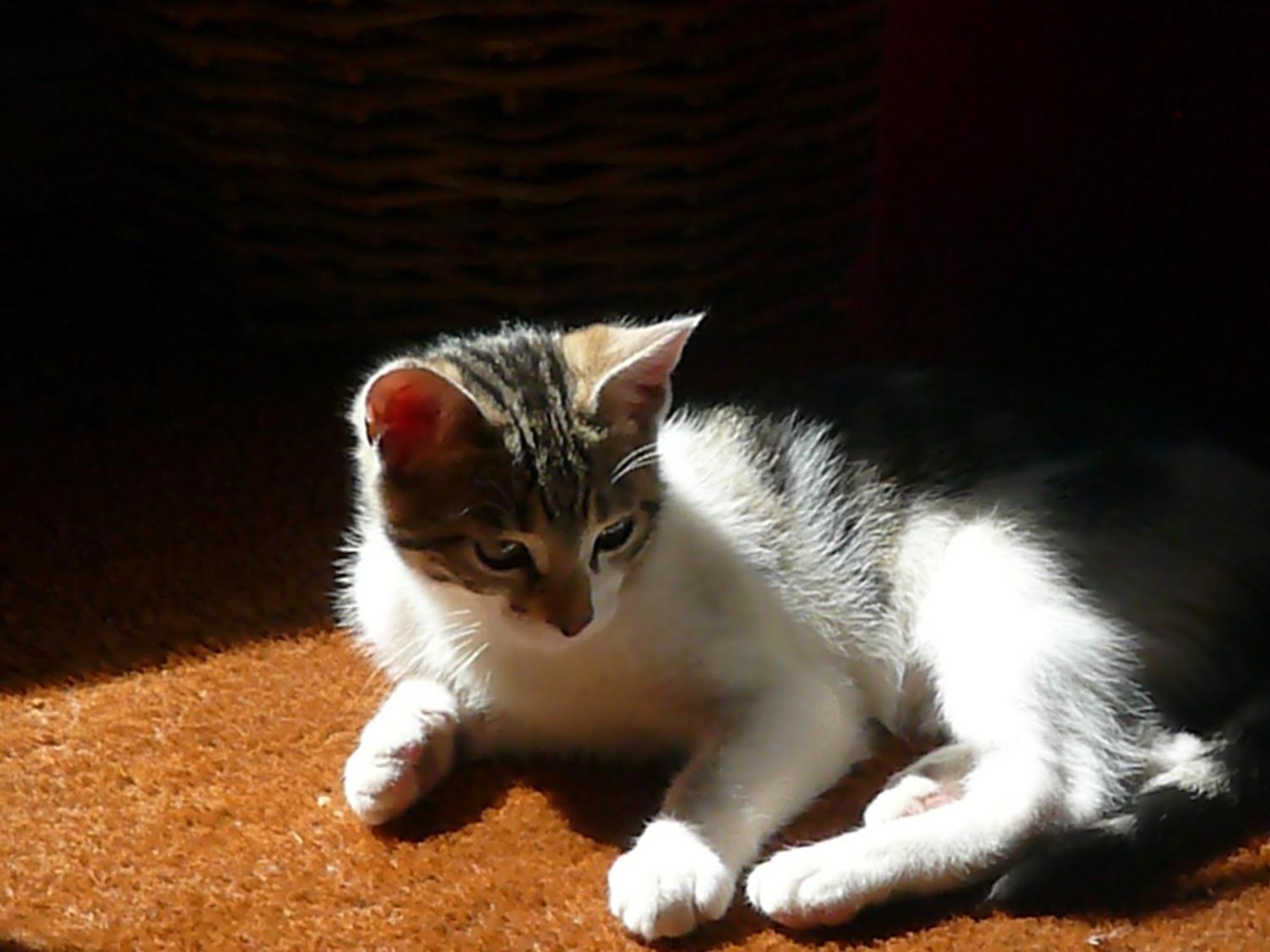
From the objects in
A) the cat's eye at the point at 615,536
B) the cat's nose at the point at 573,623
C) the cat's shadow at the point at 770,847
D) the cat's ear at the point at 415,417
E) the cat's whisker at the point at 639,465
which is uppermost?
the cat's ear at the point at 415,417

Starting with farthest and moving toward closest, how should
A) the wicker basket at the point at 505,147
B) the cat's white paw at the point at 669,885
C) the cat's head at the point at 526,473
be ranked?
the wicker basket at the point at 505,147 → the cat's head at the point at 526,473 → the cat's white paw at the point at 669,885

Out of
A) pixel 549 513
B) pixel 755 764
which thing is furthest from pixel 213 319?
pixel 755 764

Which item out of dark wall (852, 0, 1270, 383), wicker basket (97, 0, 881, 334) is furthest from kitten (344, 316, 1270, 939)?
wicker basket (97, 0, 881, 334)

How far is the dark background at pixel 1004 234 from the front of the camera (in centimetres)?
161

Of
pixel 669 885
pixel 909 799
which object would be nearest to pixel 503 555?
pixel 669 885

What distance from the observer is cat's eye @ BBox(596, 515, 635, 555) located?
4.38 ft

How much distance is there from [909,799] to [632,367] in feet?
1.54

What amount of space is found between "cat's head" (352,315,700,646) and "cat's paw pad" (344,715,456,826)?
0.54ft

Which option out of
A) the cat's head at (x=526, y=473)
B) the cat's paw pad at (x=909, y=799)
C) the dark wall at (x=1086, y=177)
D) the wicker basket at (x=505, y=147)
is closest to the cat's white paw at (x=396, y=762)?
the cat's head at (x=526, y=473)

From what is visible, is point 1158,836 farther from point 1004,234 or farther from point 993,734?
point 1004,234

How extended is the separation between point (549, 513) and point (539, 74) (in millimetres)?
740

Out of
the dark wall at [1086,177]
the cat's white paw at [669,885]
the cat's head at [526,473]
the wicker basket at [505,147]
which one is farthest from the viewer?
the wicker basket at [505,147]

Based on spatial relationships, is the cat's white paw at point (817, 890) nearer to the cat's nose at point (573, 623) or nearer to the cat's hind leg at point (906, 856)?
the cat's hind leg at point (906, 856)

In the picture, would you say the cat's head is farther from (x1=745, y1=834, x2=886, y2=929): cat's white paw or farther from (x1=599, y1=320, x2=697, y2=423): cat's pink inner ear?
(x1=745, y1=834, x2=886, y2=929): cat's white paw
